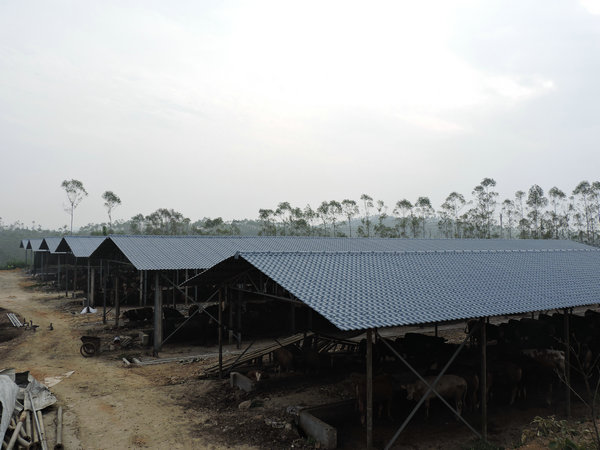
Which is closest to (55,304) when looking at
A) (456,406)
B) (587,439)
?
(456,406)

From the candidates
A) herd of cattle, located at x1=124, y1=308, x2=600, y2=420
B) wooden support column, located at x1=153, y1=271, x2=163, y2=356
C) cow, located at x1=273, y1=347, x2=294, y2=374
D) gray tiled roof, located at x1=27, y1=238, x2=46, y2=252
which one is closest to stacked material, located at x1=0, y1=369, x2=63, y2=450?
herd of cattle, located at x1=124, y1=308, x2=600, y2=420

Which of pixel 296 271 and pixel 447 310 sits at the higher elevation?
pixel 296 271

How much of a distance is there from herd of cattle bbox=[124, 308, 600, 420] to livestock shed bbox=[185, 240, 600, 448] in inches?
29.1

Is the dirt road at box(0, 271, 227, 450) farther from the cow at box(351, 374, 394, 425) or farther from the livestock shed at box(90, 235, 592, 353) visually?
the cow at box(351, 374, 394, 425)

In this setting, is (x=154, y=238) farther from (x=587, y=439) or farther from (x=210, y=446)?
(x=587, y=439)

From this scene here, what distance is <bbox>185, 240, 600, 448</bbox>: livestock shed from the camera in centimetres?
893

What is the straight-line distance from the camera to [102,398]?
41.1 feet

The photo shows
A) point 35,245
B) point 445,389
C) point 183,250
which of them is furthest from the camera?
point 35,245

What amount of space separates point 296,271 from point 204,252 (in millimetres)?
11974

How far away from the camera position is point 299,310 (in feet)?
62.7

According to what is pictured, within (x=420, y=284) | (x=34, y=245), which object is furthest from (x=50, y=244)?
(x=420, y=284)

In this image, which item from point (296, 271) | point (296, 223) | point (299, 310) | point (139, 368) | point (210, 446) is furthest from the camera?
point (296, 223)

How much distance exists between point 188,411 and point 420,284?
7.18 m

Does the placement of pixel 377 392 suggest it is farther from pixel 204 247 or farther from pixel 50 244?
pixel 50 244
